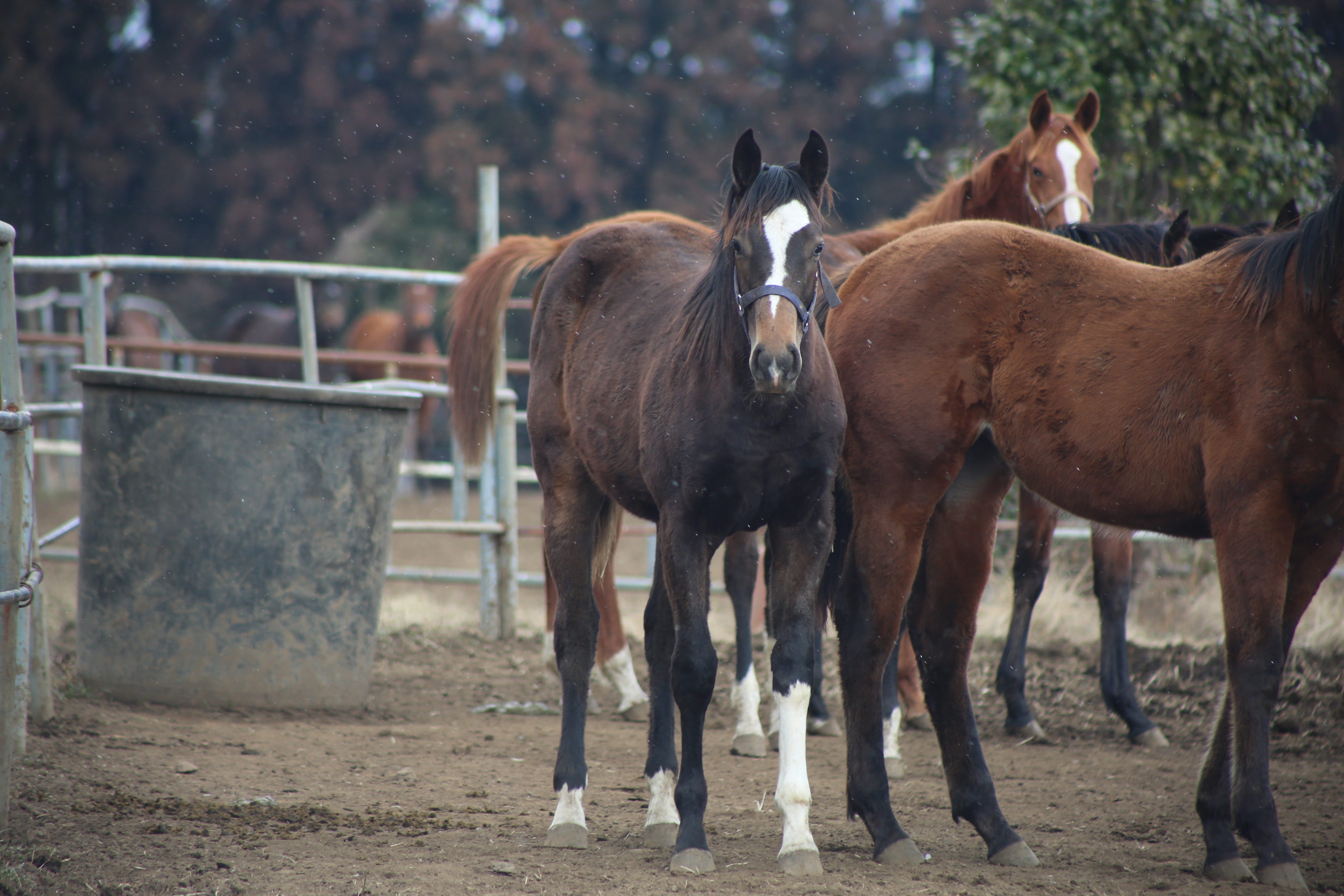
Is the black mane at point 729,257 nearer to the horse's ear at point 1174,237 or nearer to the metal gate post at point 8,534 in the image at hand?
the horse's ear at point 1174,237

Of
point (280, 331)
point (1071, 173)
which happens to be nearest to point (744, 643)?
point (1071, 173)

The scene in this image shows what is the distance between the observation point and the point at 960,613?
3553 mm

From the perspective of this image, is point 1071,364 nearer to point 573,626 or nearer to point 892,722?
point 573,626

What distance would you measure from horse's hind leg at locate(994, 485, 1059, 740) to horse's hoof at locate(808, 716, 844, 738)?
75 centimetres

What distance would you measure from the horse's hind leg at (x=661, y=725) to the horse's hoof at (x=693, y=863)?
0.21m

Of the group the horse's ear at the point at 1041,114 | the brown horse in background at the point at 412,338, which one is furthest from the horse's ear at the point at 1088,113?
the brown horse in background at the point at 412,338

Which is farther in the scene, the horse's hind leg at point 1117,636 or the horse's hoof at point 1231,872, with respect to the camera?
the horse's hind leg at point 1117,636

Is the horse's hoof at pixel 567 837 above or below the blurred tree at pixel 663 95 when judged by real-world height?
below

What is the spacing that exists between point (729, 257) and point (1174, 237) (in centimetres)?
213

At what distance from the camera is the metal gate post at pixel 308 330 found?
6.37 meters

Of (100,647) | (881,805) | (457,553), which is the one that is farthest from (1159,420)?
(457,553)

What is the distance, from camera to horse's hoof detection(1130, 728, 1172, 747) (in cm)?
484

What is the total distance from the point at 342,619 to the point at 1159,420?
3.30 meters

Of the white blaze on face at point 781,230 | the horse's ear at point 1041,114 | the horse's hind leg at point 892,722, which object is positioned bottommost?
the horse's hind leg at point 892,722
